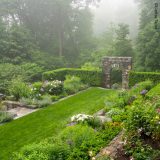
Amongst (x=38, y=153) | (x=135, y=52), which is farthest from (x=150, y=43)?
(x=38, y=153)

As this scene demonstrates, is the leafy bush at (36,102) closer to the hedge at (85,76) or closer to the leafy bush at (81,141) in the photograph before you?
the hedge at (85,76)

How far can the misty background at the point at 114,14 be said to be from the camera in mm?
34656

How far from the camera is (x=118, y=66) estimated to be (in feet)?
51.7

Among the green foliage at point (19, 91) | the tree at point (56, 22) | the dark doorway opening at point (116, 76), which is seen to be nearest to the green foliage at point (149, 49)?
the dark doorway opening at point (116, 76)

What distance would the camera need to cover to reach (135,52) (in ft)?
63.5

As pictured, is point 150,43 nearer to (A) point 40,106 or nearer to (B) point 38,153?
(A) point 40,106

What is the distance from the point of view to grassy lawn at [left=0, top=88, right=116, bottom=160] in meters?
7.28

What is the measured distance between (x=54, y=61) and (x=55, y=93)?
9555 mm

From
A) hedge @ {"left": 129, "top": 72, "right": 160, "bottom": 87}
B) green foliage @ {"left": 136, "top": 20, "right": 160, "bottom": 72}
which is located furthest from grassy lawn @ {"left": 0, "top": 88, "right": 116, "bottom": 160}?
green foliage @ {"left": 136, "top": 20, "right": 160, "bottom": 72}

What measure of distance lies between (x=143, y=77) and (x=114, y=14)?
79.2 feet

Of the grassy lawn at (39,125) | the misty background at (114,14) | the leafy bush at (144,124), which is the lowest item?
the grassy lawn at (39,125)

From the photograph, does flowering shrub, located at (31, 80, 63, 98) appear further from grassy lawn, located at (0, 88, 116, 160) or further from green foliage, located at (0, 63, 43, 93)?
green foliage, located at (0, 63, 43, 93)

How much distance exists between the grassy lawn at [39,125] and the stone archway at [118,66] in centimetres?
373

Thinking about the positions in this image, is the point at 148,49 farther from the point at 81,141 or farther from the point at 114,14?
the point at 114,14
